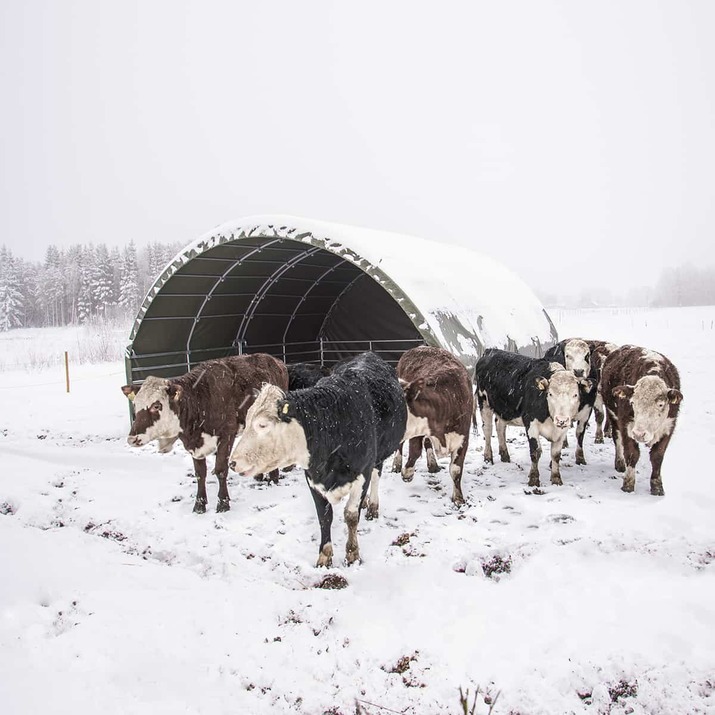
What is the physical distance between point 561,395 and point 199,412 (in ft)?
16.2

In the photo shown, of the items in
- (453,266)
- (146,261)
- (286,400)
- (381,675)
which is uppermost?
(146,261)

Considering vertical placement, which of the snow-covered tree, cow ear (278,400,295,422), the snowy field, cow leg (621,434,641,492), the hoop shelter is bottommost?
the snowy field

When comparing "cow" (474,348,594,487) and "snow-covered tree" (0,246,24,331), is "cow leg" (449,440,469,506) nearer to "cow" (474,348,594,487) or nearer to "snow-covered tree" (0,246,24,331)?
"cow" (474,348,594,487)

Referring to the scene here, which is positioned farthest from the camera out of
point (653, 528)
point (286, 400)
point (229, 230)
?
point (229, 230)

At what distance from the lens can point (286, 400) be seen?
4.61m

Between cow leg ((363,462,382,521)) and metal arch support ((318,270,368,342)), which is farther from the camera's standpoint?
metal arch support ((318,270,368,342))

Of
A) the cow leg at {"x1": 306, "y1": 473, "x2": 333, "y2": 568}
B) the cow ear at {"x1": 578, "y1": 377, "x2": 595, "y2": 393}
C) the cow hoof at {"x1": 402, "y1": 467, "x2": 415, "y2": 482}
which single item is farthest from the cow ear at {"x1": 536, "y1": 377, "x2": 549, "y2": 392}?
the cow leg at {"x1": 306, "y1": 473, "x2": 333, "y2": 568}

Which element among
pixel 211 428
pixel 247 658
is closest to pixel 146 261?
pixel 211 428

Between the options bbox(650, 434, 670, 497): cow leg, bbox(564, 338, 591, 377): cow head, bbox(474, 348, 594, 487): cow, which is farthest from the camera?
bbox(564, 338, 591, 377): cow head

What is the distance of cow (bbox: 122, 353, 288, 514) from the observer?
6602mm

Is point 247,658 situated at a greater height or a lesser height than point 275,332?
lesser

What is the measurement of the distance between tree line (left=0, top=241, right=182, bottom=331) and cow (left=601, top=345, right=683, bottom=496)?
50.4 m

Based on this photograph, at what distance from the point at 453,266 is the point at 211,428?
33.0 ft

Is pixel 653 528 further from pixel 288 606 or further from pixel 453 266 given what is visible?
pixel 453 266
